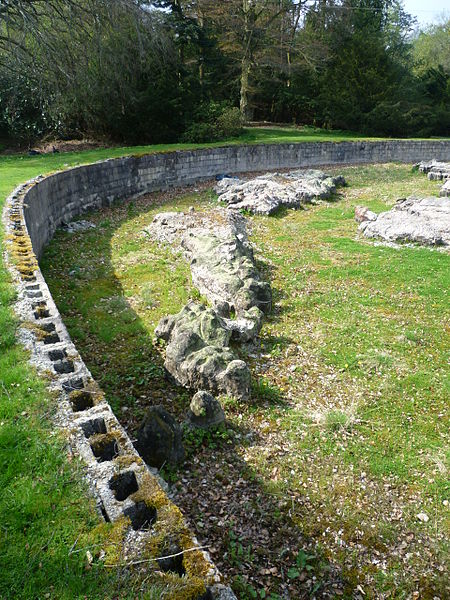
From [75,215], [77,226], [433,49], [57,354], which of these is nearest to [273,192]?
[75,215]

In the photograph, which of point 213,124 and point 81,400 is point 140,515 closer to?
point 81,400

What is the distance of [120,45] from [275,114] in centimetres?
2421

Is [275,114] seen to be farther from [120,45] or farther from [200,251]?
[200,251]

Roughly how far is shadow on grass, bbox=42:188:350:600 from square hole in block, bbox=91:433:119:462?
1515 millimetres

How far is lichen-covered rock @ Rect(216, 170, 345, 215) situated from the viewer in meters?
17.8

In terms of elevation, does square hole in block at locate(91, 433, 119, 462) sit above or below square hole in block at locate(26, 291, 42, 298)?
below

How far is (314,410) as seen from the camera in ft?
22.2

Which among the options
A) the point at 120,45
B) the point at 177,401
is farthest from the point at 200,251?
the point at 120,45

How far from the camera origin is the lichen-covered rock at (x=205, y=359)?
22.4ft

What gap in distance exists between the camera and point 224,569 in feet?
14.7

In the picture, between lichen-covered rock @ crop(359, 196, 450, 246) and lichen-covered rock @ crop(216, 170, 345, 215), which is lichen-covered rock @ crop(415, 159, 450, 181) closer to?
lichen-covered rock @ crop(216, 170, 345, 215)

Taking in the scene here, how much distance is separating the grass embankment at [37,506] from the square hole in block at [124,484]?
220 millimetres

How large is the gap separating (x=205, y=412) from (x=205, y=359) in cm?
106

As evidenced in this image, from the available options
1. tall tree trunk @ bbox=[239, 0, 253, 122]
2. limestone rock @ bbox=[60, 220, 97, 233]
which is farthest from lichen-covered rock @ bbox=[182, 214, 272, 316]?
Answer: tall tree trunk @ bbox=[239, 0, 253, 122]
